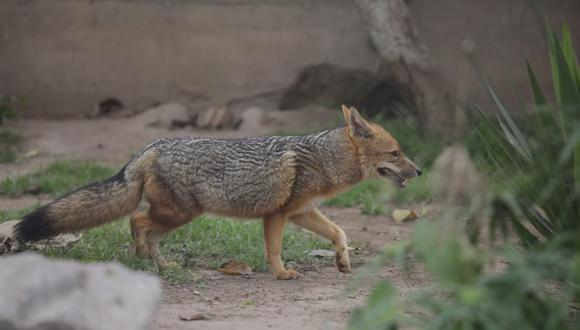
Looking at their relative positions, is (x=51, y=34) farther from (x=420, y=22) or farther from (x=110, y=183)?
(x=110, y=183)

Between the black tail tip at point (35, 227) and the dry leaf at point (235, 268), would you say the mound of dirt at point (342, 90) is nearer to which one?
the dry leaf at point (235, 268)

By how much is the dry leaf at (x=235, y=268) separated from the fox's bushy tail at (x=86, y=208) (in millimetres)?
783

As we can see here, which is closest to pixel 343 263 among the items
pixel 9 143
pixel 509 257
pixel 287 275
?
pixel 287 275

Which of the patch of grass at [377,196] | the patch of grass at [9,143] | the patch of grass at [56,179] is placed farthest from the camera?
the patch of grass at [9,143]

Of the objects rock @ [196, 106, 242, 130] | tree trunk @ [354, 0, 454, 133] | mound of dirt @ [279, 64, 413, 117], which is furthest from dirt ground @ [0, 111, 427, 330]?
mound of dirt @ [279, 64, 413, 117]

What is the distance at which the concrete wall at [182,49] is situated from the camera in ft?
42.8

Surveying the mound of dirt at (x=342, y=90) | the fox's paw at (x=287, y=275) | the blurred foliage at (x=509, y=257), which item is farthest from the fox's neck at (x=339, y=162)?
the mound of dirt at (x=342, y=90)

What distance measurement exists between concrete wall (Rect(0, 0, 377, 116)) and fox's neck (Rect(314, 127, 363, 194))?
244 inches

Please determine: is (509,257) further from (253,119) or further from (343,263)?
(253,119)

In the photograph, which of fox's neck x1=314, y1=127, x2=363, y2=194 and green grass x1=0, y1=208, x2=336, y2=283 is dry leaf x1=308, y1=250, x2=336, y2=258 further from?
fox's neck x1=314, y1=127, x2=363, y2=194

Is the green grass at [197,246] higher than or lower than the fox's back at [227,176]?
lower

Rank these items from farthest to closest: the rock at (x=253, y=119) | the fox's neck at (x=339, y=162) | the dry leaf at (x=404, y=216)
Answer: the rock at (x=253, y=119) → the dry leaf at (x=404, y=216) → the fox's neck at (x=339, y=162)

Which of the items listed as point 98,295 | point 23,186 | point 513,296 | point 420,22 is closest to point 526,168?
point 513,296

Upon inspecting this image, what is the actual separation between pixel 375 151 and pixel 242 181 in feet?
3.37
